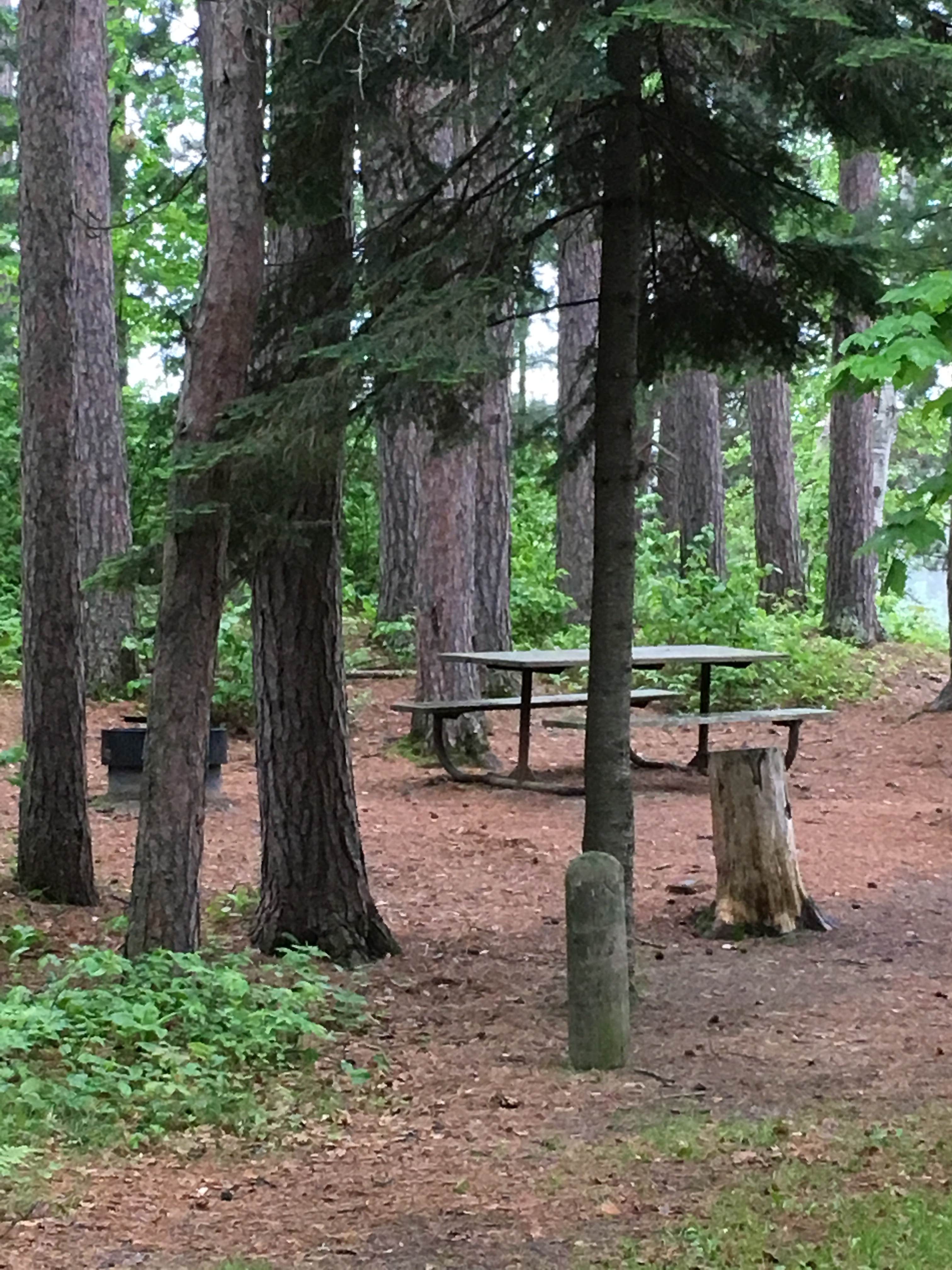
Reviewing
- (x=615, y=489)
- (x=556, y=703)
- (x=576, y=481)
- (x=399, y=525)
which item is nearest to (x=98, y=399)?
(x=399, y=525)

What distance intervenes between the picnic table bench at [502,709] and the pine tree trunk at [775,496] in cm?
936

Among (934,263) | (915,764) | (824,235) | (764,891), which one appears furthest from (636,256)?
(915,764)

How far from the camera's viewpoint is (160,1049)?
211 inches

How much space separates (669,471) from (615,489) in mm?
19431

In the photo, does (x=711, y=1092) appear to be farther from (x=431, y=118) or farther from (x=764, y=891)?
(x=431, y=118)

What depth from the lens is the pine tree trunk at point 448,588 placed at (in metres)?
12.8

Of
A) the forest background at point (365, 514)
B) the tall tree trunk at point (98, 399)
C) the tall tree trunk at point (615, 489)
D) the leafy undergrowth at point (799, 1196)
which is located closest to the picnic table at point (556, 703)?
the forest background at point (365, 514)

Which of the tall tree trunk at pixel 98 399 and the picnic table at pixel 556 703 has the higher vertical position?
the tall tree trunk at pixel 98 399

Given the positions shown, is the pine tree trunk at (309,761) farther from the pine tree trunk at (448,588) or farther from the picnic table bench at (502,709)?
the pine tree trunk at (448,588)

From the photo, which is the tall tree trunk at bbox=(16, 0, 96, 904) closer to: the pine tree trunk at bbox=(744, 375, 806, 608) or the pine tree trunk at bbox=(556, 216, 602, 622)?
the pine tree trunk at bbox=(556, 216, 602, 622)

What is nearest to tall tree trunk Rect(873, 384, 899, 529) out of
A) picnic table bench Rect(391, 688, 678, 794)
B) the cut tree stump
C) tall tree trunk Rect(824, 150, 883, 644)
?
tall tree trunk Rect(824, 150, 883, 644)

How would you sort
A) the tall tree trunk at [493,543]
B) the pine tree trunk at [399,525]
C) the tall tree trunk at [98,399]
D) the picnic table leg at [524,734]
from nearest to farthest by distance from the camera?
the picnic table leg at [524,734]
the tall tree trunk at [98,399]
the tall tree trunk at [493,543]
the pine tree trunk at [399,525]

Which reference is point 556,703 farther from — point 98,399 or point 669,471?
point 669,471

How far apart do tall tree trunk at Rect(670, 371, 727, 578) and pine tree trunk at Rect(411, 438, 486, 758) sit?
9024 millimetres
